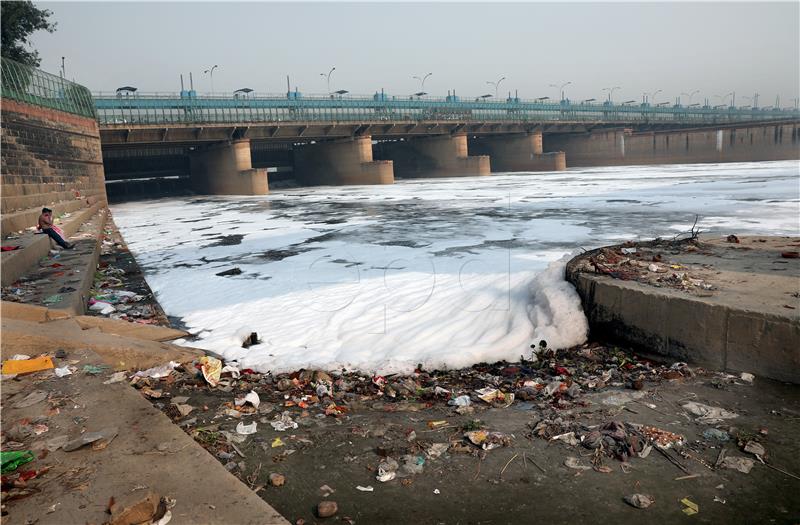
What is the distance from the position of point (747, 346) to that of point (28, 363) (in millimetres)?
7393

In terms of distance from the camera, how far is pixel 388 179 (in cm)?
5219

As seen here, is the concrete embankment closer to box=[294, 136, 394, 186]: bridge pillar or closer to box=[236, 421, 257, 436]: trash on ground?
box=[236, 421, 257, 436]: trash on ground

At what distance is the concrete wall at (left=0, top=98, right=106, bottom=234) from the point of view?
17.2 m

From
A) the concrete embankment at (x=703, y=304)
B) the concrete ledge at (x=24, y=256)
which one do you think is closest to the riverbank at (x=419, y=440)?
the concrete embankment at (x=703, y=304)

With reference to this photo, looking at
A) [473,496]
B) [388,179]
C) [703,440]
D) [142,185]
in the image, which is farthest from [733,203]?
[142,185]

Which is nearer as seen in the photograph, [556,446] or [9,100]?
[556,446]

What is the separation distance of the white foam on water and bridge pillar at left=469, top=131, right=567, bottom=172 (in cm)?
4113

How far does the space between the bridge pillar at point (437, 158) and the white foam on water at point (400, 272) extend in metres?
35.6

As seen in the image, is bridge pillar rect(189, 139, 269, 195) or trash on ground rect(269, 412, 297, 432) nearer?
trash on ground rect(269, 412, 297, 432)

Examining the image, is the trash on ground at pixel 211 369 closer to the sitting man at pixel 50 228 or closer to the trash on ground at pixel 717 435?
the trash on ground at pixel 717 435

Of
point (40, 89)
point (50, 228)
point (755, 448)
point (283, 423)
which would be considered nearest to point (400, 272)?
point (283, 423)

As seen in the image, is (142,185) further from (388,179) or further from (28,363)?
(28,363)

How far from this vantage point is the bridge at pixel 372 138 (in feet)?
147

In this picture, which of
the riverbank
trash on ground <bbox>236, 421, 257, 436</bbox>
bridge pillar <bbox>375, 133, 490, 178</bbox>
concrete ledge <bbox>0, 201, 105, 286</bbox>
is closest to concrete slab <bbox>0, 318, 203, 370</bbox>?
the riverbank
